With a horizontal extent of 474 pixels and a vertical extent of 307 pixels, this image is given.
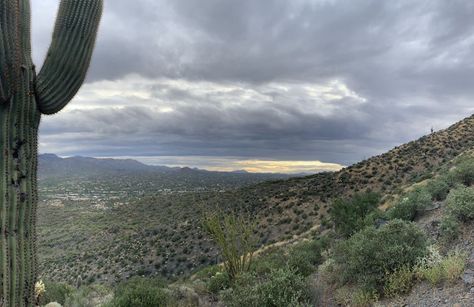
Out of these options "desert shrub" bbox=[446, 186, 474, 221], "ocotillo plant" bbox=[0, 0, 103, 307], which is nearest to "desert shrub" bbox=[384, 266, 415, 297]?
"desert shrub" bbox=[446, 186, 474, 221]

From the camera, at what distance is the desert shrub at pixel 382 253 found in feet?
25.4

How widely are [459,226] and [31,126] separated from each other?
9.64 m

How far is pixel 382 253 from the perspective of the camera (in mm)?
7883

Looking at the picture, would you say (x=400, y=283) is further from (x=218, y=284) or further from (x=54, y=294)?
(x=54, y=294)

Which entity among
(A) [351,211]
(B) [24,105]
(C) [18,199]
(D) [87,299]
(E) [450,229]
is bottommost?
(D) [87,299]

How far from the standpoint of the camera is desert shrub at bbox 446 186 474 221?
30.2ft

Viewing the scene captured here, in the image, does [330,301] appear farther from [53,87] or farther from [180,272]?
[180,272]

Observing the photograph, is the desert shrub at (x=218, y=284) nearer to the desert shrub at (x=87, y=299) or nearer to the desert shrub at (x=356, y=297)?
the desert shrub at (x=87, y=299)

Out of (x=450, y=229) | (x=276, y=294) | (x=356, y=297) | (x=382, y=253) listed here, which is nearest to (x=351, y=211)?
(x=450, y=229)

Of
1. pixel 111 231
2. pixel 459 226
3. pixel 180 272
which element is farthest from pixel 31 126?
pixel 111 231

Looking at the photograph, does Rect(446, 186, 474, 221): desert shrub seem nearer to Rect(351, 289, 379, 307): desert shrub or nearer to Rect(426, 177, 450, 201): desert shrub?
Rect(351, 289, 379, 307): desert shrub

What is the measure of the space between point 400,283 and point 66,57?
7675 mm

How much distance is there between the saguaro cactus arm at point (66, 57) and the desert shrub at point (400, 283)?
7.16 m

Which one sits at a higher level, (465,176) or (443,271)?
(465,176)
